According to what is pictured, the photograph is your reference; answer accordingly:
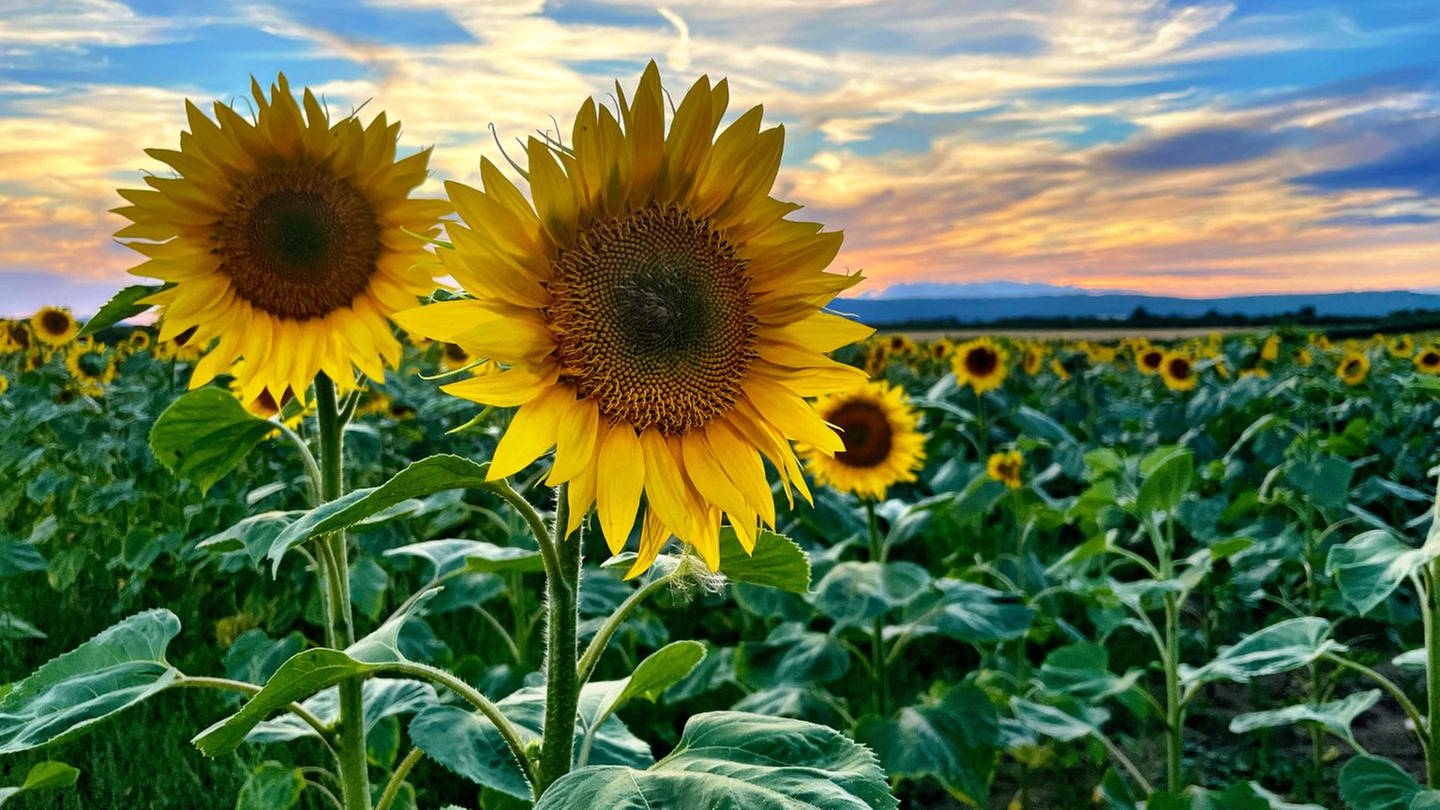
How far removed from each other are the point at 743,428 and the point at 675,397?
4.3 inches

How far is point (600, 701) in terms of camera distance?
5.50 ft

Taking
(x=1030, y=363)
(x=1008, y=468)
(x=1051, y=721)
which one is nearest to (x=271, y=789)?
(x=1051, y=721)

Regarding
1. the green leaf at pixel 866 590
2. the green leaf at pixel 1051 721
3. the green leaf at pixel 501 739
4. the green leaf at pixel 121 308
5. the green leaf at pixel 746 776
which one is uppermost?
the green leaf at pixel 121 308

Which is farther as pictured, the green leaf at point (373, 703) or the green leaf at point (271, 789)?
the green leaf at point (271, 789)

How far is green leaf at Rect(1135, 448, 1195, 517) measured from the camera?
3.00 meters

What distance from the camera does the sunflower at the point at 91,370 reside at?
7406mm

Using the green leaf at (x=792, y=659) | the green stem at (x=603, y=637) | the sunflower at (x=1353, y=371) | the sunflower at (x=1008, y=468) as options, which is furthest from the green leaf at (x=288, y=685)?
the sunflower at (x=1353, y=371)

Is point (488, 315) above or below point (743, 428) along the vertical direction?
above

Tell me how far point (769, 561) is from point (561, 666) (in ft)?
1.01

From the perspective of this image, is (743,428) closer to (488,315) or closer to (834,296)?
(834,296)

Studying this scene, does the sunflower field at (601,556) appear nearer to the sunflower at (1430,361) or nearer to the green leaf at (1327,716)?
the green leaf at (1327,716)

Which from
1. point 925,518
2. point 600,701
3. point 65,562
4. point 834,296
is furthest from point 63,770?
point 65,562

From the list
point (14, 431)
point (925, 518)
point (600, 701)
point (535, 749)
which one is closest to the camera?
point (535, 749)

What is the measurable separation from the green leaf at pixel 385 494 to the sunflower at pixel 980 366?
4.87 meters
